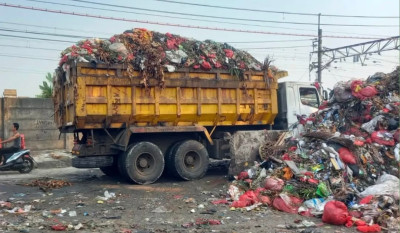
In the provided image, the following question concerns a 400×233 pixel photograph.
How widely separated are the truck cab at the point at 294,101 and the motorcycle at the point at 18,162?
6.06 m

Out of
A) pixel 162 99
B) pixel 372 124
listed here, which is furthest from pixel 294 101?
pixel 162 99

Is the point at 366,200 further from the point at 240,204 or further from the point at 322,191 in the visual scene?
the point at 240,204

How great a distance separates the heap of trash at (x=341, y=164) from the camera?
18.5 ft

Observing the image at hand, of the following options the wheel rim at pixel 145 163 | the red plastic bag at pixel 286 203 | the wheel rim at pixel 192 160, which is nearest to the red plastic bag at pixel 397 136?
the red plastic bag at pixel 286 203

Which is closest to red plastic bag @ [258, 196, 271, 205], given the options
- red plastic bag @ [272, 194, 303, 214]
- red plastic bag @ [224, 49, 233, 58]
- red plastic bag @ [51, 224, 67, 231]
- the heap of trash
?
the heap of trash

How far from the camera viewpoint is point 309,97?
33.8ft

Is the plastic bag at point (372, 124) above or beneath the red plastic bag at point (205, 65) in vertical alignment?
beneath

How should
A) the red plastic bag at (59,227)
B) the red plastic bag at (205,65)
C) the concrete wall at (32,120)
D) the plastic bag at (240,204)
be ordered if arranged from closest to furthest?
the red plastic bag at (59,227), the plastic bag at (240,204), the red plastic bag at (205,65), the concrete wall at (32,120)

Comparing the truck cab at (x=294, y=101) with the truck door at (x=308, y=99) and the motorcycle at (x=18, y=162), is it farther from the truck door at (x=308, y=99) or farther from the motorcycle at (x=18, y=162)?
the motorcycle at (x=18, y=162)

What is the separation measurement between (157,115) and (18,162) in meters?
4.01

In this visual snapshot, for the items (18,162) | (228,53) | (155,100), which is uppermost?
(228,53)

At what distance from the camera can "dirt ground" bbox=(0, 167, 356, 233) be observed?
515cm

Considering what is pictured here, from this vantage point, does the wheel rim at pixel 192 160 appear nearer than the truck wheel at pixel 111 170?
Yes

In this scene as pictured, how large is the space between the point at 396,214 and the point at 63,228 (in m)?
4.11
